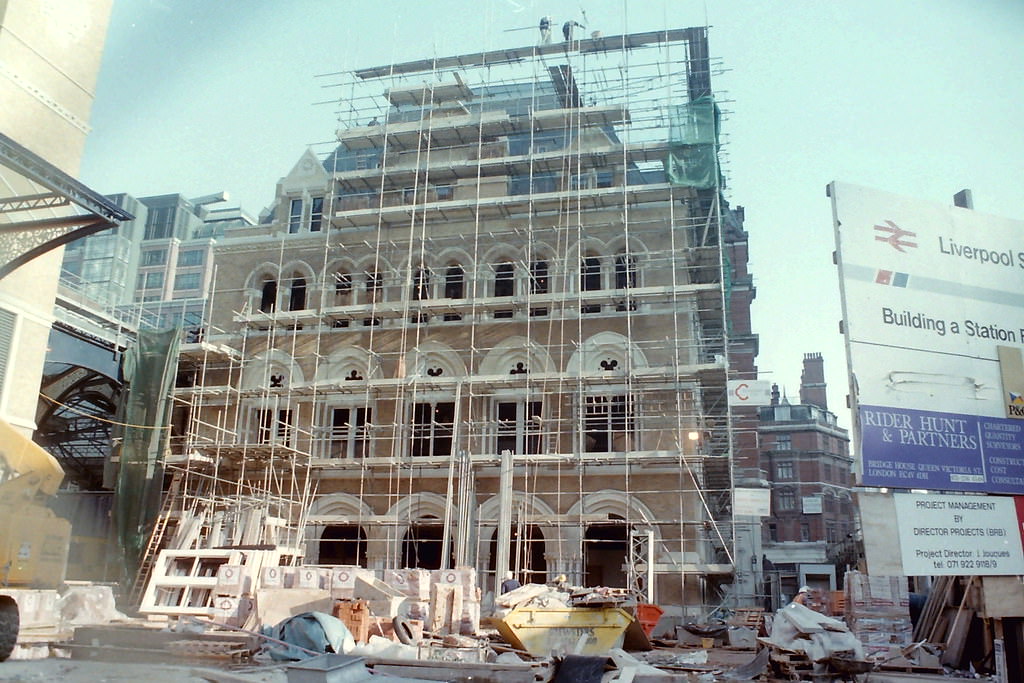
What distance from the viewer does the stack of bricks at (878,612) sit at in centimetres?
1780

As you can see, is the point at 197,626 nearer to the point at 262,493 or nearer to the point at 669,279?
the point at 262,493

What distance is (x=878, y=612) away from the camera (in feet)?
68.9

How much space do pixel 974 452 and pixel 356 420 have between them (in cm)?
1847

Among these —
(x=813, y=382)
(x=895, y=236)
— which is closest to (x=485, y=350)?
(x=895, y=236)

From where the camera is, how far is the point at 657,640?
58.6 feet

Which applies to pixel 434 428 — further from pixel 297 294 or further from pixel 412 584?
pixel 412 584

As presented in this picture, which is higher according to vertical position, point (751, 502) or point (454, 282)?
point (454, 282)

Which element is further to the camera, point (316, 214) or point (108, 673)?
point (316, 214)

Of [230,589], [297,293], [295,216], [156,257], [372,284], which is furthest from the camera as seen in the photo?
[156,257]

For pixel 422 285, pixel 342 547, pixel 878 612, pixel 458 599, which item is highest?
pixel 422 285

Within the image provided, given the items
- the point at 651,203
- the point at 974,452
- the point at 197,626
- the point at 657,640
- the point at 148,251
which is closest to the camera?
the point at 974,452

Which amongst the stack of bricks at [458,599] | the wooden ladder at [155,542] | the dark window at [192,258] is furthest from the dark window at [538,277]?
the dark window at [192,258]

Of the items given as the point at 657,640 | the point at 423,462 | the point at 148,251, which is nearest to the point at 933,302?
the point at 657,640

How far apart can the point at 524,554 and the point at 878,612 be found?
8814 millimetres
